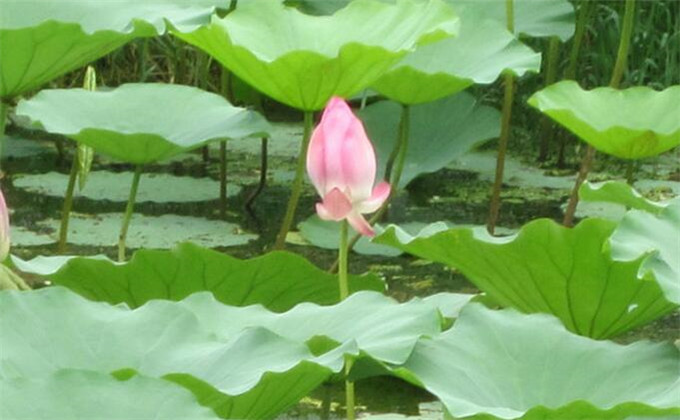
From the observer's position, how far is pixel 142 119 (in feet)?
8.76

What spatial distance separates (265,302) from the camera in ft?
6.98

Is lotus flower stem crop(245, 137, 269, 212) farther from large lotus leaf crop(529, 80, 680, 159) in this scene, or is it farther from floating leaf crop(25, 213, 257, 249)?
large lotus leaf crop(529, 80, 680, 159)

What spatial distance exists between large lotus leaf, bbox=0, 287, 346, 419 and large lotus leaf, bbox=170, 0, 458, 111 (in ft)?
2.82

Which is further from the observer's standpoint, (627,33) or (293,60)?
(627,33)

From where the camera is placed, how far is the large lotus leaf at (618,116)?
2.64m

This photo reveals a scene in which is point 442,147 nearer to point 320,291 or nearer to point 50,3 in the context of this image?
point 50,3

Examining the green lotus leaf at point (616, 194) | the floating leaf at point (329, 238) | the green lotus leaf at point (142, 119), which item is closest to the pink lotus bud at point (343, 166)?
the green lotus leaf at point (616, 194)

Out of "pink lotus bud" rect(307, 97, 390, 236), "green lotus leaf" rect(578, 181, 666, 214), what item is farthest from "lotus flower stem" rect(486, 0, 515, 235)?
"pink lotus bud" rect(307, 97, 390, 236)

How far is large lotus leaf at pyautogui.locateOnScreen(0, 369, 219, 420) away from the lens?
1.27 metres

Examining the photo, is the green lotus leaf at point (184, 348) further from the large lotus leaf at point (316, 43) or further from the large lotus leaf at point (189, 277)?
the large lotus leaf at point (316, 43)

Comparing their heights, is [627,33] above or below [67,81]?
above

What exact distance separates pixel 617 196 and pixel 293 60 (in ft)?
1.76

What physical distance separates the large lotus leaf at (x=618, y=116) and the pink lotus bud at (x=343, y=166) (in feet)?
3.09

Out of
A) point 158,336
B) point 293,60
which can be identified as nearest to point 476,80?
point 293,60
